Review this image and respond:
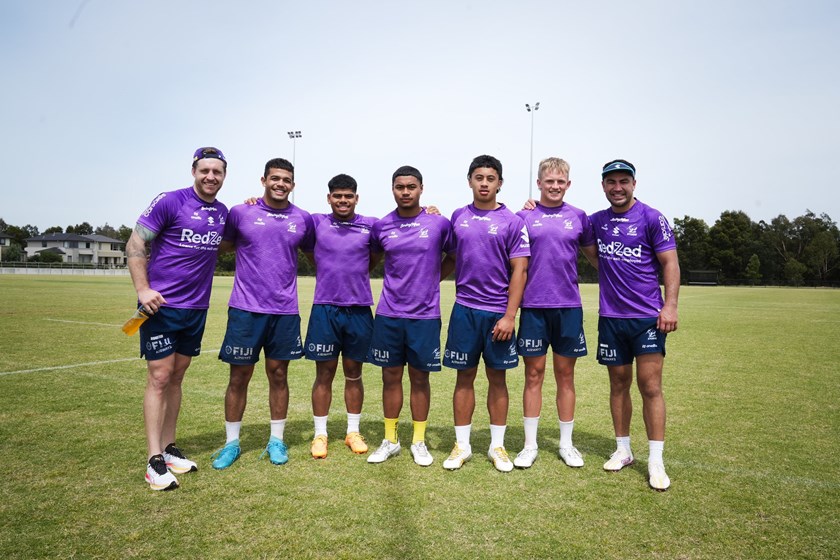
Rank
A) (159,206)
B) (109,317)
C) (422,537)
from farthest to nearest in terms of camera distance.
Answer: (109,317) → (159,206) → (422,537)

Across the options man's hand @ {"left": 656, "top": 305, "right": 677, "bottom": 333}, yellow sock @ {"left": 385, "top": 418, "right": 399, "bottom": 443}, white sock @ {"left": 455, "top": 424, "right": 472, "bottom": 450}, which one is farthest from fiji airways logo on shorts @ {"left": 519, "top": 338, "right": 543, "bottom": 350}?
yellow sock @ {"left": 385, "top": 418, "right": 399, "bottom": 443}

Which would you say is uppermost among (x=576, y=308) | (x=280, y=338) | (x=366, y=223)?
(x=366, y=223)

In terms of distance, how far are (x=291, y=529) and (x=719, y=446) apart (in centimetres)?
382

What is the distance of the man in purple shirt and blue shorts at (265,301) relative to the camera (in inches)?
173

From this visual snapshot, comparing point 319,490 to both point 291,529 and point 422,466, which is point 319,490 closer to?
point 291,529

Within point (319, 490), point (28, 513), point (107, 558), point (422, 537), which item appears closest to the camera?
point (107, 558)

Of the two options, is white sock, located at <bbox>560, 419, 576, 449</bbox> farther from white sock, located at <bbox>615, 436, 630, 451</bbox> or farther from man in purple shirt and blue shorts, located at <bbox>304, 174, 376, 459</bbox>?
man in purple shirt and blue shorts, located at <bbox>304, 174, 376, 459</bbox>

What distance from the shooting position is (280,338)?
4.48m

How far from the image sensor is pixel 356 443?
4609 mm

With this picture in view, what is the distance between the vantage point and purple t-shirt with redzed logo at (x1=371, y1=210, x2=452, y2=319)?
14.7 feet

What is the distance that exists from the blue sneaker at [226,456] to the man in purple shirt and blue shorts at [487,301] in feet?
5.67

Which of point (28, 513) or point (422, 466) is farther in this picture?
point (422, 466)

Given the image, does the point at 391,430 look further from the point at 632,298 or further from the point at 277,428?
the point at 632,298

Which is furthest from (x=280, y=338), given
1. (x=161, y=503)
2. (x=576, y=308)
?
(x=576, y=308)
